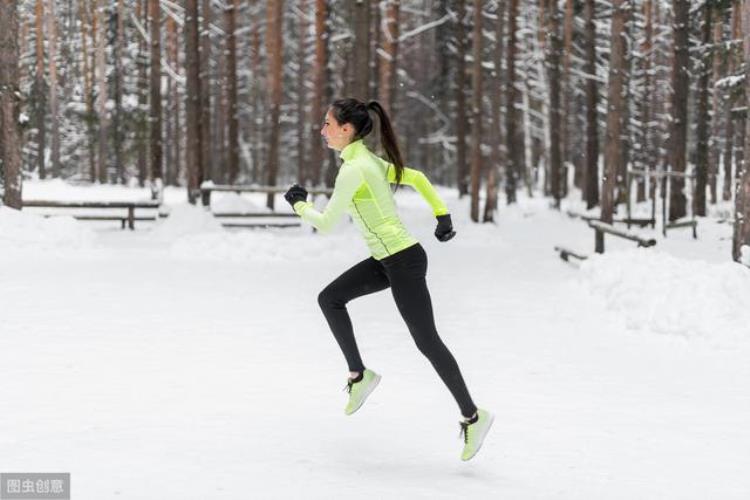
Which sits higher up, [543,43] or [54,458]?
[543,43]

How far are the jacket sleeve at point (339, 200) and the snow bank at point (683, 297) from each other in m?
5.29

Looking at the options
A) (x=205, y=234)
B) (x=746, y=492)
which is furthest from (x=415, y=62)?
(x=746, y=492)

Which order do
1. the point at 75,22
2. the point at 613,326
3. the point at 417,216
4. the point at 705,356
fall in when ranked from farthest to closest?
the point at 75,22 → the point at 417,216 → the point at 613,326 → the point at 705,356

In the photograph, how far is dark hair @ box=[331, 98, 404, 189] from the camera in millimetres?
5184

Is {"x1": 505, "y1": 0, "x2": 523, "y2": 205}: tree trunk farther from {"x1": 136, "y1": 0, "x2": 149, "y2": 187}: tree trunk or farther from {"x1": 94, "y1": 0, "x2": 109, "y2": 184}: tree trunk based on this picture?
{"x1": 94, "y1": 0, "x2": 109, "y2": 184}: tree trunk

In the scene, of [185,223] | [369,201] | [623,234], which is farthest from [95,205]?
[369,201]

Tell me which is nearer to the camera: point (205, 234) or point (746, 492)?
point (746, 492)

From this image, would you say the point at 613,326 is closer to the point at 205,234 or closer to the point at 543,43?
the point at 205,234

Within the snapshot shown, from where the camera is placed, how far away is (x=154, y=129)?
2525cm

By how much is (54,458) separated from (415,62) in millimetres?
59153

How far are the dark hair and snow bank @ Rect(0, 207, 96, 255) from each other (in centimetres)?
1219

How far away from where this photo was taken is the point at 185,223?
20.3 meters

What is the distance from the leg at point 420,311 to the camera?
5.10 meters

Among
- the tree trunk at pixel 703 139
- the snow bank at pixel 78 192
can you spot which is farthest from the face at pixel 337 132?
the snow bank at pixel 78 192
